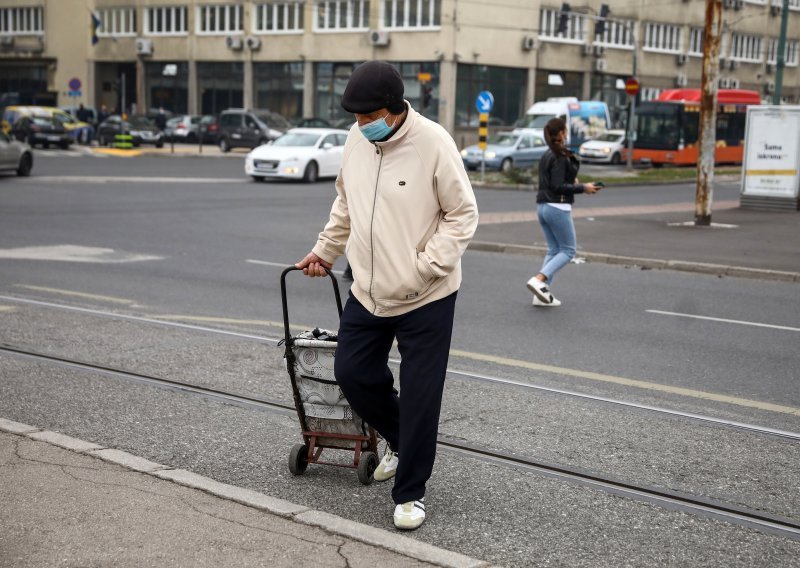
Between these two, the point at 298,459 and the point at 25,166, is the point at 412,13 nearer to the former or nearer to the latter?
the point at 25,166

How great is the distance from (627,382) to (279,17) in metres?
59.5

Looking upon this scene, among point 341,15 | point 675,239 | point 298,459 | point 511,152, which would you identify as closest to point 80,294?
point 298,459

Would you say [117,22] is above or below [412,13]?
below

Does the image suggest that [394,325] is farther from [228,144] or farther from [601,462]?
[228,144]

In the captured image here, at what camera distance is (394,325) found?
15.1ft

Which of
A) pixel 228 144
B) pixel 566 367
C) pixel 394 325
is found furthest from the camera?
pixel 228 144

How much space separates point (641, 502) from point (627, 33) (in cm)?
6425

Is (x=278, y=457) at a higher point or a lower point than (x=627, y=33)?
lower

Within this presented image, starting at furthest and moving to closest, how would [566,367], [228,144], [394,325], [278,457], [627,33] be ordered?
[627,33], [228,144], [566,367], [278,457], [394,325]

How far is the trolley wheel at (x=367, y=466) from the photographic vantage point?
5.12m

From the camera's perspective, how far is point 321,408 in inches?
204

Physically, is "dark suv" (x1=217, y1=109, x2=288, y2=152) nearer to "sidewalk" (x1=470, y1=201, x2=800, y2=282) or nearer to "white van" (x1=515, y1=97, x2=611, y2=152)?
"white van" (x1=515, y1=97, x2=611, y2=152)

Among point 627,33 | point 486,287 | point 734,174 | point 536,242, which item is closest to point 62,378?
point 486,287

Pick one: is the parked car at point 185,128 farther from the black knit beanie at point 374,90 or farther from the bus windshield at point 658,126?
the black knit beanie at point 374,90
